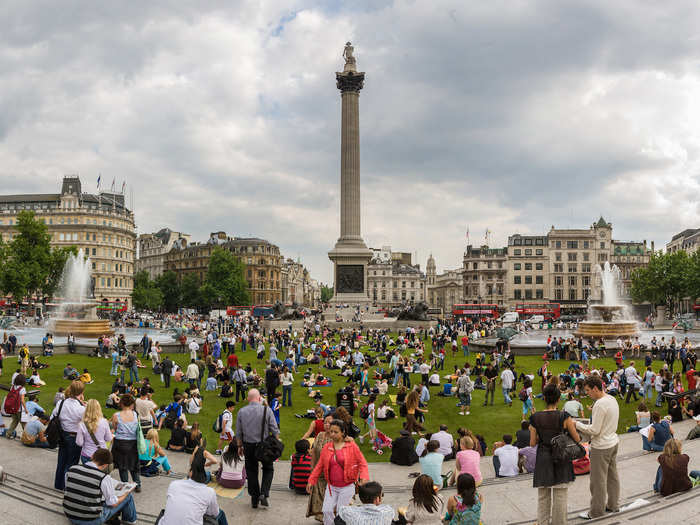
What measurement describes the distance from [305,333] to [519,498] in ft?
111

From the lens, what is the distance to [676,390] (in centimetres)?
1792

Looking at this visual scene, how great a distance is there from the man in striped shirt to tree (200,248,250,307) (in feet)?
300

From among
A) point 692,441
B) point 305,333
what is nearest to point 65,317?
point 305,333

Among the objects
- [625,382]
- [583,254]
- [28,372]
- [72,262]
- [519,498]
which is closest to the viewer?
[519,498]

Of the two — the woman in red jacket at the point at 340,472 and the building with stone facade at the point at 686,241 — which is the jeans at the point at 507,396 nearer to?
the woman in red jacket at the point at 340,472

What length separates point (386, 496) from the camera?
9.68 metres

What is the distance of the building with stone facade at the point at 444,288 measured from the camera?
5802 inches

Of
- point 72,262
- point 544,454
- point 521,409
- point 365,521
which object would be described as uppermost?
point 72,262

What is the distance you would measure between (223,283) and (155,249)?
56.4 m

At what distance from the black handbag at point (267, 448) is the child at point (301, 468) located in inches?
37.0

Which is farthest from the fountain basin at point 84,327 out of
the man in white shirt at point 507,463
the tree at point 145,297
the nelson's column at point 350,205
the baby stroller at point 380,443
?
the tree at point 145,297

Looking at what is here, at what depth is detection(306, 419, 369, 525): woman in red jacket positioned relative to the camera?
23.9 feet

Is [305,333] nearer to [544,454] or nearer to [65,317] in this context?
[65,317]

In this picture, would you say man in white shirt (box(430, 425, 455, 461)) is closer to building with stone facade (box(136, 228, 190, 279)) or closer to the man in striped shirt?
the man in striped shirt
